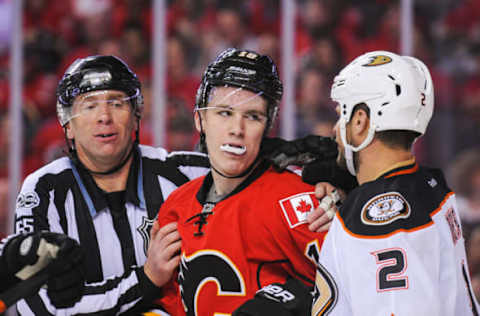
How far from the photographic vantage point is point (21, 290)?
1.60 metres

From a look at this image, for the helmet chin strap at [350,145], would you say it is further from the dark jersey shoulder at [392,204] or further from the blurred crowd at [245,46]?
the blurred crowd at [245,46]

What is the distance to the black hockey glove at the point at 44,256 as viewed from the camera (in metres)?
1.71

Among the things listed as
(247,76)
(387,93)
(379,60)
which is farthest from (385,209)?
(247,76)

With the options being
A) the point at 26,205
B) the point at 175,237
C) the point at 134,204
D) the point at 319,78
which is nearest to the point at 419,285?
the point at 175,237

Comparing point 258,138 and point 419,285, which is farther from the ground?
point 258,138

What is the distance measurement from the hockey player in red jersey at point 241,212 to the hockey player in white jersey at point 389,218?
16 centimetres

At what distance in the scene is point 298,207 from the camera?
1.88 meters

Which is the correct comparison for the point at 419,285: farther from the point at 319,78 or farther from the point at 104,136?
the point at 319,78

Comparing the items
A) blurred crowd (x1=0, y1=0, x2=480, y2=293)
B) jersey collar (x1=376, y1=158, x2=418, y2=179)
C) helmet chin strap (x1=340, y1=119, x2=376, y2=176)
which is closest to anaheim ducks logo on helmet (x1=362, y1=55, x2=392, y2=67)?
helmet chin strap (x1=340, y1=119, x2=376, y2=176)

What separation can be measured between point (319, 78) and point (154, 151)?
2.43 meters

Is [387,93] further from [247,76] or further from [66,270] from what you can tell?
[66,270]

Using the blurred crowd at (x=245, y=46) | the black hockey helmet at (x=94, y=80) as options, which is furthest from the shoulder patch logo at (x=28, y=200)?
the blurred crowd at (x=245, y=46)

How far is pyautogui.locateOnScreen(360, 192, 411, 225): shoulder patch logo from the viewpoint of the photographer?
1613 millimetres

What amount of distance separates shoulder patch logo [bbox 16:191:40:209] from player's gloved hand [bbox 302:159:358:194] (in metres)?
1.00
